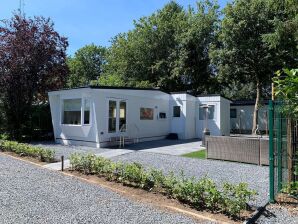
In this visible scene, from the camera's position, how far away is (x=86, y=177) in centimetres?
823

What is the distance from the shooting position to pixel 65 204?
19.2 feet

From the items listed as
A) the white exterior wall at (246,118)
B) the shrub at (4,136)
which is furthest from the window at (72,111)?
the white exterior wall at (246,118)

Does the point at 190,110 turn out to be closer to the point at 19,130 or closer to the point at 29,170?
the point at 19,130

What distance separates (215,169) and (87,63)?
150ft

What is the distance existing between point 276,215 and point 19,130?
51.4 ft

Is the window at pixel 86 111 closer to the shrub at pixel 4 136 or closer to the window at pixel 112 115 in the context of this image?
the window at pixel 112 115

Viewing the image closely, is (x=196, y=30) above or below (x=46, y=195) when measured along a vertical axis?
above

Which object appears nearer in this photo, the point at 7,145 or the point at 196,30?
the point at 7,145

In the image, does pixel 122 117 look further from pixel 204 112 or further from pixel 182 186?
pixel 182 186

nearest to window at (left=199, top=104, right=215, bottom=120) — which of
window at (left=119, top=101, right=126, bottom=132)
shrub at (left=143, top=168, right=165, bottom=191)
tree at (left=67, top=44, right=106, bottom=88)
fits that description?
window at (left=119, top=101, right=126, bottom=132)

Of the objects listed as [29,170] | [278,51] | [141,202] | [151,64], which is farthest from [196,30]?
[141,202]

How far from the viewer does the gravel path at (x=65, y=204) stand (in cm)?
510

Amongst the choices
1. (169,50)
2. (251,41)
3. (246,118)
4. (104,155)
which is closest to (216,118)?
(251,41)

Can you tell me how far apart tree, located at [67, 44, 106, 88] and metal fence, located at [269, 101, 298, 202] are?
45195mm
